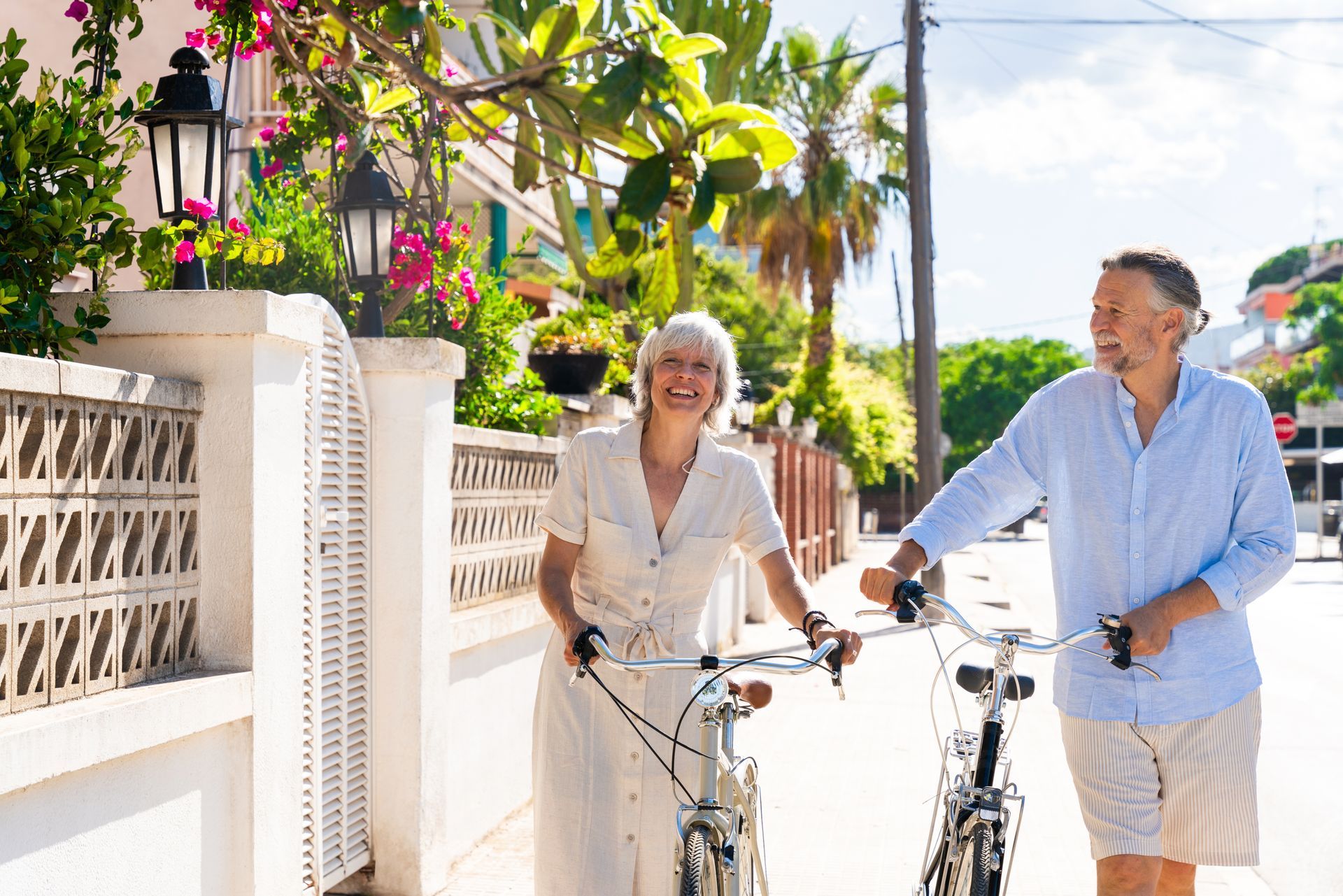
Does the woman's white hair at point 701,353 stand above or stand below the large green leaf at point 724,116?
below

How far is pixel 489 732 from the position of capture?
6.20 m

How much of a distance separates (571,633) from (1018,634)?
105cm

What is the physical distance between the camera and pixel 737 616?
14.0m

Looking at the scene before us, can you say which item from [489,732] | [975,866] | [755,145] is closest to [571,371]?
[489,732]

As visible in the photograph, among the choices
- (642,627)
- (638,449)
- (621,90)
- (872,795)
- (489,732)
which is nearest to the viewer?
(621,90)

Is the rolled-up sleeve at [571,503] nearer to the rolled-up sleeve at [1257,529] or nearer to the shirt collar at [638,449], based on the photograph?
the shirt collar at [638,449]

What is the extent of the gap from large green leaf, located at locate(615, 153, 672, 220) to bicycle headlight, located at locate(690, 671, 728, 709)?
114 centimetres

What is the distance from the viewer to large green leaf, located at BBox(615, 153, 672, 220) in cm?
226

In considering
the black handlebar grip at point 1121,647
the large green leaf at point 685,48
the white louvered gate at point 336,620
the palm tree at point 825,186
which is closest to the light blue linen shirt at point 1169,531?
the black handlebar grip at point 1121,647

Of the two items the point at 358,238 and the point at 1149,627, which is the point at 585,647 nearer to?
the point at 1149,627

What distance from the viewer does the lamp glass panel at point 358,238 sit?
6477 mm

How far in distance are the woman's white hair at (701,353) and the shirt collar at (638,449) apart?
0.16ft

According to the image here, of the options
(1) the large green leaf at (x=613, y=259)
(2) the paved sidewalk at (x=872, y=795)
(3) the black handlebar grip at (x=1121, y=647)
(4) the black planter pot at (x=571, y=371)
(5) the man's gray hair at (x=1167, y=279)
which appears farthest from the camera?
(4) the black planter pot at (x=571, y=371)

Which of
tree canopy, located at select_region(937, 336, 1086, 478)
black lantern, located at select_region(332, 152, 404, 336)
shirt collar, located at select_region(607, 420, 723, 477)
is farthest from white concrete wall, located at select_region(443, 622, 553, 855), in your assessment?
tree canopy, located at select_region(937, 336, 1086, 478)
